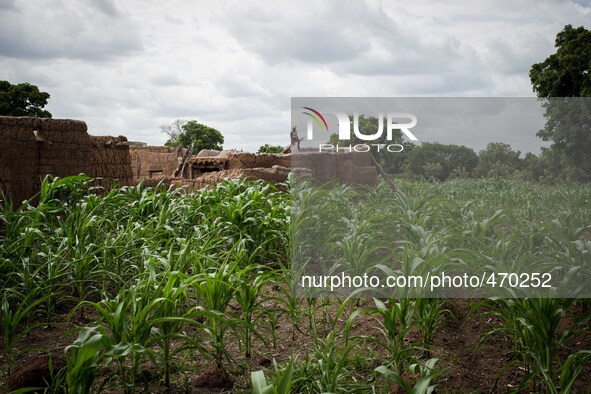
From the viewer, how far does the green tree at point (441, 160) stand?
3.32 meters

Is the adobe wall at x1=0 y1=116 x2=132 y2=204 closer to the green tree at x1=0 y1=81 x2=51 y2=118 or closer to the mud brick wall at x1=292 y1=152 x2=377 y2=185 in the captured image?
the mud brick wall at x1=292 y1=152 x2=377 y2=185

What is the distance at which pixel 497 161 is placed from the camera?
3355 mm

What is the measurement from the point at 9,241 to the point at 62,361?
6.83 feet

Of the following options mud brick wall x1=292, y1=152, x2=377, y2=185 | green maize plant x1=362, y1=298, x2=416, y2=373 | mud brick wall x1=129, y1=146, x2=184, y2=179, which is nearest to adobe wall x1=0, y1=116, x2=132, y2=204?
mud brick wall x1=292, y1=152, x2=377, y2=185

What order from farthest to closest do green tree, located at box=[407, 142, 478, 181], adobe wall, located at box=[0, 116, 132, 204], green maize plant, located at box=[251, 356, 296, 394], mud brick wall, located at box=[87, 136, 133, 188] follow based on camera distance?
mud brick wall, located at box=[87, 136, 133, 188]
adobe wall, located at box=[0, 116, 132, 204]
green tree, located at box=[407, 142, 478, 181]
green maize plant, located at box=[251, 356, 296, 394]

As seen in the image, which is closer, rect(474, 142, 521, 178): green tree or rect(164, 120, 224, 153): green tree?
rect(474, 142, 521, 178): green tree

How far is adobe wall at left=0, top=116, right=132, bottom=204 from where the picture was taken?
22.0ft

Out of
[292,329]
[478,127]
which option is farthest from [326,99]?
[292,329]

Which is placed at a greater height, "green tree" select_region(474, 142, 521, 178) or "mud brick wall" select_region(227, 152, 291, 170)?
"mud brick wall" select_region(227, 152, 291, 170)

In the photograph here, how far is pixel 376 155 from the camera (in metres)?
3.38

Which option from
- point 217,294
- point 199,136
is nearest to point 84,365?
point 217,294

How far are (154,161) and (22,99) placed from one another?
12183 millimetres

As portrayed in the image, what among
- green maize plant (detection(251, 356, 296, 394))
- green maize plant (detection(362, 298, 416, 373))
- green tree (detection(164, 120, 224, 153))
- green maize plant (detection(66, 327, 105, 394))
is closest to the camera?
green maize plant (detection(251, 356, 296, 394))

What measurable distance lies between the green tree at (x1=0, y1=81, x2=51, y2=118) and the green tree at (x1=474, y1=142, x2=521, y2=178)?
80.1 ft
